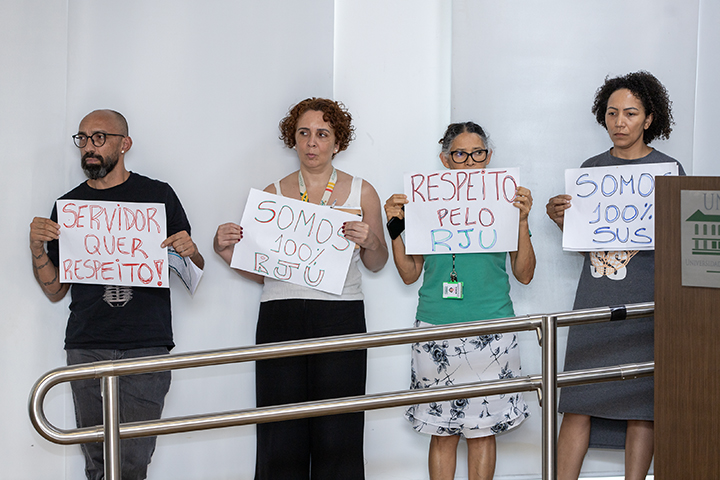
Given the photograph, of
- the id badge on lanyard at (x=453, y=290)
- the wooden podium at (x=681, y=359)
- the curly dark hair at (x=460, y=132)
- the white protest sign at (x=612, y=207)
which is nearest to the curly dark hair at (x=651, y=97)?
the white protest sign at (x=612, y=207)

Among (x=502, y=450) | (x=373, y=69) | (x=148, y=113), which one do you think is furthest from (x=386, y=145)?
(x=502, y=450)

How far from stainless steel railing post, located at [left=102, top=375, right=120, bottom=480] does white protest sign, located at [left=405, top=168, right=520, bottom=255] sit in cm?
142

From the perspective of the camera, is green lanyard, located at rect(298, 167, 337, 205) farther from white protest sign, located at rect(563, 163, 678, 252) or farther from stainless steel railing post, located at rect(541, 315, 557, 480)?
stainless steel railing post, located at rect(541, 315, 557, 480)

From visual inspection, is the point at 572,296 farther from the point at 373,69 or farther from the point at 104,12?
A: the point at 104,12

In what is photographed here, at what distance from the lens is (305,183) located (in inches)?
113

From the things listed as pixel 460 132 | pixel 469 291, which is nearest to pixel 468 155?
pixel 460 132

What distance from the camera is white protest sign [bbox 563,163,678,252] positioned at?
2.53m

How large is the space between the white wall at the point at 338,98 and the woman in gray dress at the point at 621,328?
1.40 ft

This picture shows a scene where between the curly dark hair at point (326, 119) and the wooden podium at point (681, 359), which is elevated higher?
the curly dark hair at point (326, 119)

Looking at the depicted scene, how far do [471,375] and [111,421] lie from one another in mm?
1532

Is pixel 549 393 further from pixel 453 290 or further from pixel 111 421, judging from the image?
pixel 111 421

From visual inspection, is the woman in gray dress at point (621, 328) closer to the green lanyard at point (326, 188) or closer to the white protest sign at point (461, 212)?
the white protest sign at point (461, 212)

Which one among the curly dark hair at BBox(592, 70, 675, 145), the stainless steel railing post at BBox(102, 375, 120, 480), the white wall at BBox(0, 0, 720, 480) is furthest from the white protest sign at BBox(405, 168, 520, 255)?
the stainless steel railing post at BBox(102, 375, 120, 480)

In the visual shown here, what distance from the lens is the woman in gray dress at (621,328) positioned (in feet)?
8.47
